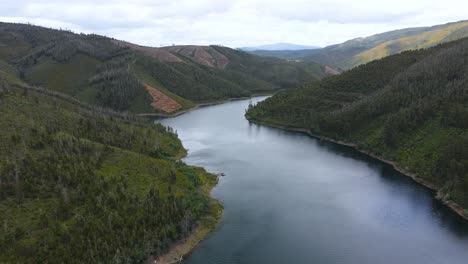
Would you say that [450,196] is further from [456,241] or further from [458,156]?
[456,241]

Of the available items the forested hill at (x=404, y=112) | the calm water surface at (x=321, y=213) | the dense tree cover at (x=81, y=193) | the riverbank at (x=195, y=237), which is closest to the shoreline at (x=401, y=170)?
Result: the forested hill at (x=404, y=112)

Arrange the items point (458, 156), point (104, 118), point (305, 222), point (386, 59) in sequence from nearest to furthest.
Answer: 1. point (305, 222)
2. point (458, 156)
3. point (104, 118)
4. point (386, 59)

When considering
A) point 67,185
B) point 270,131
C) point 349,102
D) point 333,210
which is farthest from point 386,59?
point 67,185

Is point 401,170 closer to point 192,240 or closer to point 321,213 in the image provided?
point 321,213

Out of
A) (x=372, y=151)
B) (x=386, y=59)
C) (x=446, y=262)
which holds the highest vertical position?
(x=386, y=59)

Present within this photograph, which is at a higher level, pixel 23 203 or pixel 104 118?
pixel 104 118

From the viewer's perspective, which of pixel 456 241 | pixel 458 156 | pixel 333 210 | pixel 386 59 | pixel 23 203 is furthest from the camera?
pixel 386 59
